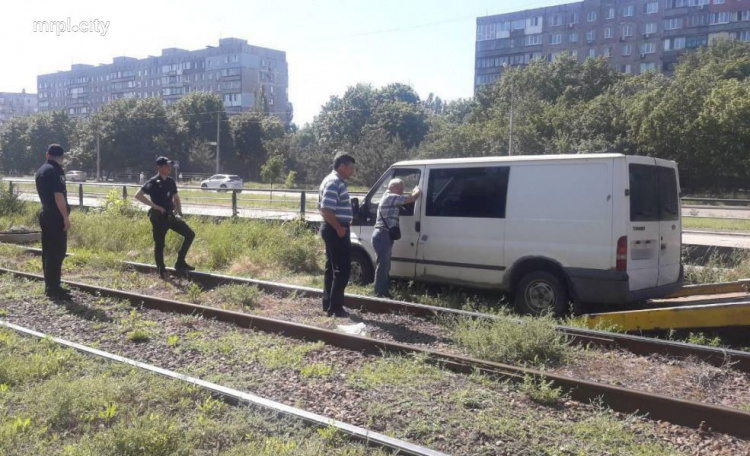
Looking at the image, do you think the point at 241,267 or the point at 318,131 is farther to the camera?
the point at 318,131

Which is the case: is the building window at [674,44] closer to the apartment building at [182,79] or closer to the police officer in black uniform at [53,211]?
the apartment building at [182,79]

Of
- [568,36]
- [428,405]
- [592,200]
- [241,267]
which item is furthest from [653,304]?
[568,36]

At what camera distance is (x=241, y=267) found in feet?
37.7

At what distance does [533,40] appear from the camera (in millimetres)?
95250

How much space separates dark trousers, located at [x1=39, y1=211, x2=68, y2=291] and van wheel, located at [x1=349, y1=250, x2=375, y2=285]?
13.1ft

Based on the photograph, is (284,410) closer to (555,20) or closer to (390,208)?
(390,208)

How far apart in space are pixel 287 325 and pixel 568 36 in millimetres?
93540

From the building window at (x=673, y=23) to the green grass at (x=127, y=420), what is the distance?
90.3 metres

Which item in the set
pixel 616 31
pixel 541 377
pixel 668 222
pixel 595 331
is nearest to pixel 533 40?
pixel 616 31

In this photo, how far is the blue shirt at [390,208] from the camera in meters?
8.02

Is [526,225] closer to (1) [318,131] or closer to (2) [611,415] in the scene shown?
(2) [611,415]

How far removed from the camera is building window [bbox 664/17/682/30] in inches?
3159

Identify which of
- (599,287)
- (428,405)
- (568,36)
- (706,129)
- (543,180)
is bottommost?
(428,405)

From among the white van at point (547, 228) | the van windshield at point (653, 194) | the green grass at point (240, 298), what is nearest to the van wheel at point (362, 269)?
the white van at point (547, 228)
